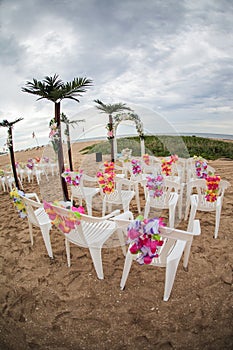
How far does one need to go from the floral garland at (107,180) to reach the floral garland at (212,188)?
1267 mm

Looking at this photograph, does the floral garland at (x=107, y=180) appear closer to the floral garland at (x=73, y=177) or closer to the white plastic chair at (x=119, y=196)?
the white plastic chair at (x=119, y=196)

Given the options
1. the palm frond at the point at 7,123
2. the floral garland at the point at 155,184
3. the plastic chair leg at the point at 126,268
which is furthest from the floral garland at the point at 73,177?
the palm frond at the point at 7,123

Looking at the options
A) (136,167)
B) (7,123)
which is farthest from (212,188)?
(7,123)

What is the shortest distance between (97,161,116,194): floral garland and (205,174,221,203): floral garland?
1.27 metres

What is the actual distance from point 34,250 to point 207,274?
2081 mm

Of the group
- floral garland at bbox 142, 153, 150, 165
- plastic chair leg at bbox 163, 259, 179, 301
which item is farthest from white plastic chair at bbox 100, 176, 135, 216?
plastic chair leg at bbox 163, 259, 179, 301

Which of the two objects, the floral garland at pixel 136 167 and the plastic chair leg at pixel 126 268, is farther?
the floral garland at pixel 136 167

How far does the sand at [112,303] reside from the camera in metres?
1.58

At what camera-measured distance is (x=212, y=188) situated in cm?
277

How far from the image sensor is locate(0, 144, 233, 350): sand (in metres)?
1.58

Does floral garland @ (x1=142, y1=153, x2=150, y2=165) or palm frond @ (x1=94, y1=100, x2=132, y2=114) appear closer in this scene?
palm frond @ (x1=94, y1=100, x2=132, y2=114)

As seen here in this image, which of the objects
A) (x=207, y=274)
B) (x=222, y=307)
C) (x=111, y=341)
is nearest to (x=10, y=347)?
(x=111, y=341)

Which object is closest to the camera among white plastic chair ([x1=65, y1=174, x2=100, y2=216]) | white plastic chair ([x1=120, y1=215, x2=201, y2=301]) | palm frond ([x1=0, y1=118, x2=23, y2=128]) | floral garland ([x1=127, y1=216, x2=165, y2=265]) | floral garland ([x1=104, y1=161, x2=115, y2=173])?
floral garland ([x1=127, y1=216, x2=165, y2=265])

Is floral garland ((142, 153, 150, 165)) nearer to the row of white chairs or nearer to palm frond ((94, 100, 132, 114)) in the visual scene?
palm frond ((94, 100, 132, 114))
